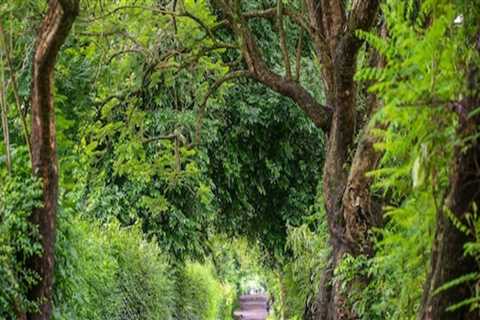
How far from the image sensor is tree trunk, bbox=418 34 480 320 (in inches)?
92.0

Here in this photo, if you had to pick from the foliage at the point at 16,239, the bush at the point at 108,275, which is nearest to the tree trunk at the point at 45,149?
the foliage at the point at 16,239

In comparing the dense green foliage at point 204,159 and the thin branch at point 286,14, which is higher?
the thin branch at point 286,14

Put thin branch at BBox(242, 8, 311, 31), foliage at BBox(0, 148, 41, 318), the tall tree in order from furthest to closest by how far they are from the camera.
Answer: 1. thin branch at BBox(242, 8, 311, 31)
2. the tall tree
3. foliage at BBox(0, 148, 41, 318)

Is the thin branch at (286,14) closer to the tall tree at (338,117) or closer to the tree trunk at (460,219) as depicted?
the tall tree at (338,117)

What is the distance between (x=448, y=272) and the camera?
2.41m

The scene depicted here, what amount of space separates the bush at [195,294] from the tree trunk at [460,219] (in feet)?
43.9

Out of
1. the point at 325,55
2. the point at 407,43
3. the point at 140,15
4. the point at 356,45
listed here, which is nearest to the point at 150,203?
the point at 140,15

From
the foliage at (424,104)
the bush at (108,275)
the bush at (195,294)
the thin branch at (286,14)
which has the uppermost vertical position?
the thin branch at (286,14)

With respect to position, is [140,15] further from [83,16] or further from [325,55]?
[325,55]

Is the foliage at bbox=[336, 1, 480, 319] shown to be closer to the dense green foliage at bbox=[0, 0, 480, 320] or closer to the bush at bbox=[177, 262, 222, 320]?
the dense green foliage at bbox=[0, 0, 480, 320]

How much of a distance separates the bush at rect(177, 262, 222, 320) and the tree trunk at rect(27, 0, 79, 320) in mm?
10579

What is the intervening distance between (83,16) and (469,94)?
532 cm

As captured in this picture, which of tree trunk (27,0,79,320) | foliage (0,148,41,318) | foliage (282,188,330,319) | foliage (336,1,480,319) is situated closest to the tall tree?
foliage (282,188,330,319)

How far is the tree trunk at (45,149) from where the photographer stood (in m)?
4.98
